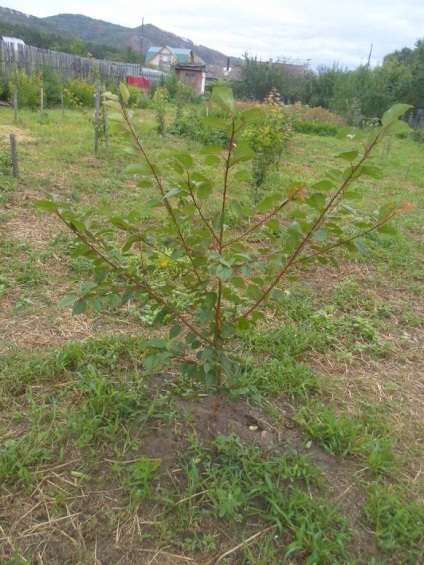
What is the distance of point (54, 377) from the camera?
6.69ft

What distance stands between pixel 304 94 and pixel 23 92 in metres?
19.9

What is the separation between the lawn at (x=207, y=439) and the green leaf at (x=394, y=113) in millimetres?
417

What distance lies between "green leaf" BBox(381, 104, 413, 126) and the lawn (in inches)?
16.4

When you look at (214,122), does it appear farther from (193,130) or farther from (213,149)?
(193,130)

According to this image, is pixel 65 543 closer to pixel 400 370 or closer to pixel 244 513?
pixel 244 513

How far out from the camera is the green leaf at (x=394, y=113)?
1020 mm

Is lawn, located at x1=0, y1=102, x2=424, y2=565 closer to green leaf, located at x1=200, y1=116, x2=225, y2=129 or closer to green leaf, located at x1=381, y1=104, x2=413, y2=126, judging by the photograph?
green leaf, located at x1=200, y1=116, x2=225, y2=129

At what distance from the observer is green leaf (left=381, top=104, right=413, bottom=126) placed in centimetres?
102

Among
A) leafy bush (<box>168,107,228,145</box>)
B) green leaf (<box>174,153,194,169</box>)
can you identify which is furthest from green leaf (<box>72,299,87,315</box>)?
leafy bush (<box>168,107,228,145</box>)

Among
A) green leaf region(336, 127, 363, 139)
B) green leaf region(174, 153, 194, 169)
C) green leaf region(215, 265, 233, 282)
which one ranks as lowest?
green leaf region(215, 265, 233, 282)

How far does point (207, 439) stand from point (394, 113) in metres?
1.33

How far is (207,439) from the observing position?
1.72 metres

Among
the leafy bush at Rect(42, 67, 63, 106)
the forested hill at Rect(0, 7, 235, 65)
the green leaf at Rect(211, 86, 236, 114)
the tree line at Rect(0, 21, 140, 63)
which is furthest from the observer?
the forested hill at Rect(0, 7, 235, 65)

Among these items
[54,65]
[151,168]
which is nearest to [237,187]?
[151,168]
